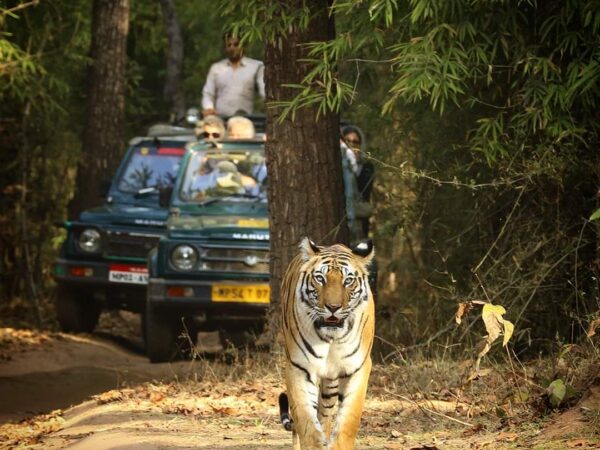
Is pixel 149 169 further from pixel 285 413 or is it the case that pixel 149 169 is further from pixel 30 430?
pixel 285 413

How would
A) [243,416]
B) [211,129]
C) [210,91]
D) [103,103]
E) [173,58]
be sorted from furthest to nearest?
[173,58], [103,103], [210,91], [211,129], [243,416]

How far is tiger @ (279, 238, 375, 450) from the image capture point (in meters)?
7.16

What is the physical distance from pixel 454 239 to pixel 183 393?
9.64ft

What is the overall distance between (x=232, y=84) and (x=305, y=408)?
340 inches

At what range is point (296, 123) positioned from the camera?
1067 centimetres

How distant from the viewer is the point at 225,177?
45.2ft

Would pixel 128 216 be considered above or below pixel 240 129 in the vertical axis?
below

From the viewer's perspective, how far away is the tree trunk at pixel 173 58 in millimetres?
23531

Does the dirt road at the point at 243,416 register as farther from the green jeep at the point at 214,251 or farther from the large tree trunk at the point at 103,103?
the large tree trunk at the point at 103,103

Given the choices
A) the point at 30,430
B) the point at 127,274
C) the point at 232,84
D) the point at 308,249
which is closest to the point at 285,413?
the point at 308,249

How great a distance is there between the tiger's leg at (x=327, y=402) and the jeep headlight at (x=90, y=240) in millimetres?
8051

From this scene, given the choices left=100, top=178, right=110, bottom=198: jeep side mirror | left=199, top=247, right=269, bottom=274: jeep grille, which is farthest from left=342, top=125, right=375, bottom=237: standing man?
left=100, top=178, right=110, bottom=198: jeep side mirror

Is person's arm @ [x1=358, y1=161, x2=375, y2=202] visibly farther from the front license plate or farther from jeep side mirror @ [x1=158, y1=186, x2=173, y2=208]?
jeep side mirror @ [x1=158, y1=186, x2=173, y2=208]

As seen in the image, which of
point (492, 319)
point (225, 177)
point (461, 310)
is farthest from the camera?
point (225, 177)
